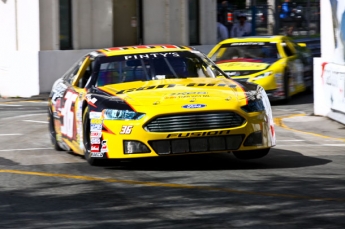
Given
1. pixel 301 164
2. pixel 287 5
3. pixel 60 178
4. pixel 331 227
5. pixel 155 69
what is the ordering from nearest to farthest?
pixel 331 227, pixel 60 178, pixel 301 164, pixel 155 69, pixel 287 5

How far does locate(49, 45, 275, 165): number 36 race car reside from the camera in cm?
884

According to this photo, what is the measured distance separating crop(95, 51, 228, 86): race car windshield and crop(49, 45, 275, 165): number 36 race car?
11 millimetres

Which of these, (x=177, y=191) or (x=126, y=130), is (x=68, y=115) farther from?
(x=177, y=191)

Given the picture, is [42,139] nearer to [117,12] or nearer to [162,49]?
[162,49]

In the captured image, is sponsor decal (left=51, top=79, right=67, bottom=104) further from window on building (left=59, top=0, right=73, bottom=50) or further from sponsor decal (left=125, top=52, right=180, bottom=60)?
window on building (left=59, top=0, right=73, bottom=50)

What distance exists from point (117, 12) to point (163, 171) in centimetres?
1683

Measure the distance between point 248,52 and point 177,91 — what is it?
1013 centimetres

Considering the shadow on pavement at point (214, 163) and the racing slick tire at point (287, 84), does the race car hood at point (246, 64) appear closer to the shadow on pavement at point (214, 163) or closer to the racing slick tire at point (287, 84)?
the racing slick tire at point (287, 84)

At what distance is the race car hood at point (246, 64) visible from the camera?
18.4 m

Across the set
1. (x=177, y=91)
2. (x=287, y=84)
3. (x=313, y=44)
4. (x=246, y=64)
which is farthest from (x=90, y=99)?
(x=313, y=44)

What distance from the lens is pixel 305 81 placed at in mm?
20719

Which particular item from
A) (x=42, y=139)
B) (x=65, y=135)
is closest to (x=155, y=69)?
(x=65, y=135)

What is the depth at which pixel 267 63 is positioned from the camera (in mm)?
18656

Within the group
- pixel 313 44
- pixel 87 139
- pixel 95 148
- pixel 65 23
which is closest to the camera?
pixel 95 148
